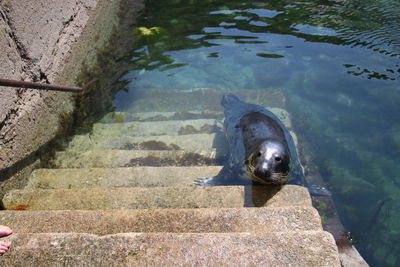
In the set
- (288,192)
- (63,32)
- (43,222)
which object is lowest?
(288,192)

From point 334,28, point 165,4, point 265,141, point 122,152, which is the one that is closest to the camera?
point 265,141

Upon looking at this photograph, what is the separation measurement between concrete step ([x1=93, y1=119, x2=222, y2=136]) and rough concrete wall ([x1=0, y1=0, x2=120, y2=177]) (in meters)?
0.65

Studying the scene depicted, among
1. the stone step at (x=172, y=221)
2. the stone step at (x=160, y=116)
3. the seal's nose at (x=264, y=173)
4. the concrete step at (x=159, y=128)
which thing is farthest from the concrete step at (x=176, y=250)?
the stone step at (x=160, y=116)

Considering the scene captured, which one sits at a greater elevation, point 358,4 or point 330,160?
point 358,4

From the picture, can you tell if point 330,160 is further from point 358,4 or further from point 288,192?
point 358,4

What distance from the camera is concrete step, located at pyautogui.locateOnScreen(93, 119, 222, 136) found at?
5172 millimetres

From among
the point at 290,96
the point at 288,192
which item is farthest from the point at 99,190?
the point at 290,96

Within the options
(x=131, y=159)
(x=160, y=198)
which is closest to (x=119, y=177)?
(x=131, y=159)

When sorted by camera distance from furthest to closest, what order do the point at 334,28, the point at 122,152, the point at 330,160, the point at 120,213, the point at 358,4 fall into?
the point at 358,4
the point at 334,28
the point at 330,160
the point at 122,152
the point at 120,213

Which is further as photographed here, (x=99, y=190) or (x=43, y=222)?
(x=99, y=190)

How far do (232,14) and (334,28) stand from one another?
8.47 feet

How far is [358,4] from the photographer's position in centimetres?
834

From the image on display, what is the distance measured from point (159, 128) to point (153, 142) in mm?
537

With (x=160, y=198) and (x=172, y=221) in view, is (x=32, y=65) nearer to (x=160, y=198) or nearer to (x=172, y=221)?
(x=160, y=198)
